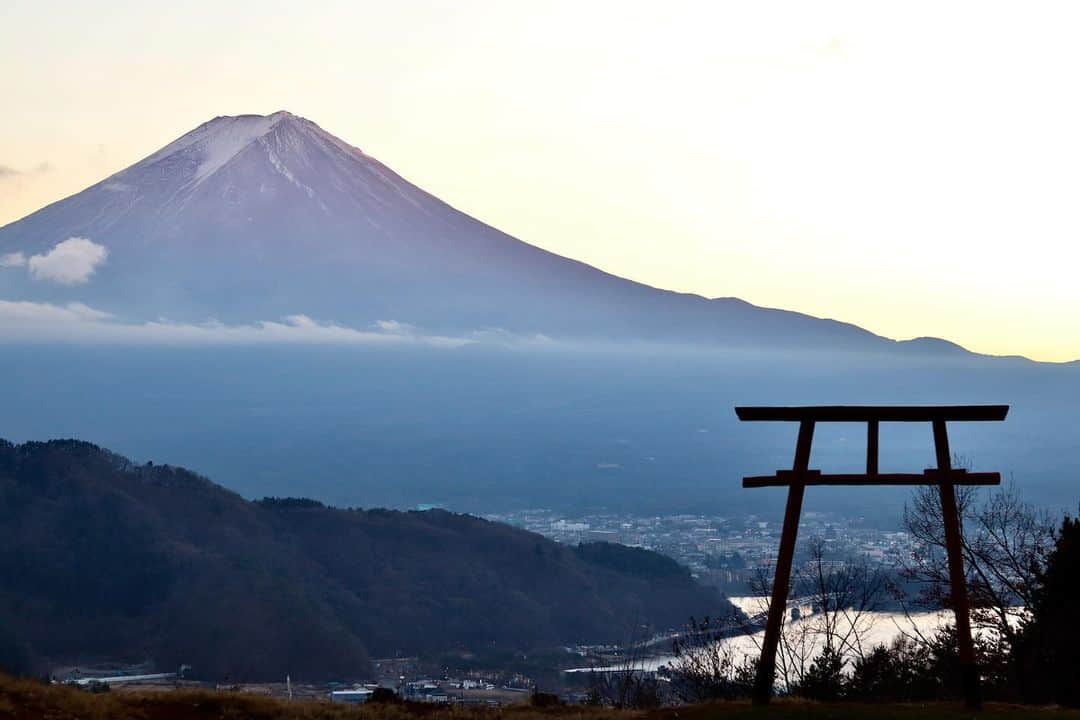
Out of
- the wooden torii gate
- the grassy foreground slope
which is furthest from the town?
the grassy foreground slope

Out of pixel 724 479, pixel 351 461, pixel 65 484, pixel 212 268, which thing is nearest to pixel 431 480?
pixel 351 461

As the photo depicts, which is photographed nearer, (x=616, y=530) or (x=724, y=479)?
(x=616, y=530)

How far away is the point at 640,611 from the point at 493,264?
117 metres

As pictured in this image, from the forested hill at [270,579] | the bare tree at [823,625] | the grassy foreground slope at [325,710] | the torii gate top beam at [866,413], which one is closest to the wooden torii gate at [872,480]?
the torii gate top beam at [866,413]

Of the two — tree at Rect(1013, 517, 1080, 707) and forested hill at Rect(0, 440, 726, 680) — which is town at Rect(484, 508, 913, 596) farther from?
tree at Rect(1013, 517, 1080, 707)

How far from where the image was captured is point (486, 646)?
64500 millimetres

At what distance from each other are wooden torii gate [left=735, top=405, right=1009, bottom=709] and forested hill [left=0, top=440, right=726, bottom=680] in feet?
141

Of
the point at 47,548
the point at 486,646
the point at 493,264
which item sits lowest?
the point at 486,646

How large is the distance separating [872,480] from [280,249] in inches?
6843

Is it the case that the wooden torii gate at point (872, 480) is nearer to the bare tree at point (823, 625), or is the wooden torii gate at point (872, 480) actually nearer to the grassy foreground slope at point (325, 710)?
the grassy foreground slope at point (325, 710)

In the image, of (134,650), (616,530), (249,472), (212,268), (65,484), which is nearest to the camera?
(134,650)

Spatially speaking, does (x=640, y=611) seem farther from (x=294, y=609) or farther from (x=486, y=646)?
(x=294, y=609)

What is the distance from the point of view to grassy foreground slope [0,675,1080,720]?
11820 millimetres

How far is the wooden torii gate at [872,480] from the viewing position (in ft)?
40.5
